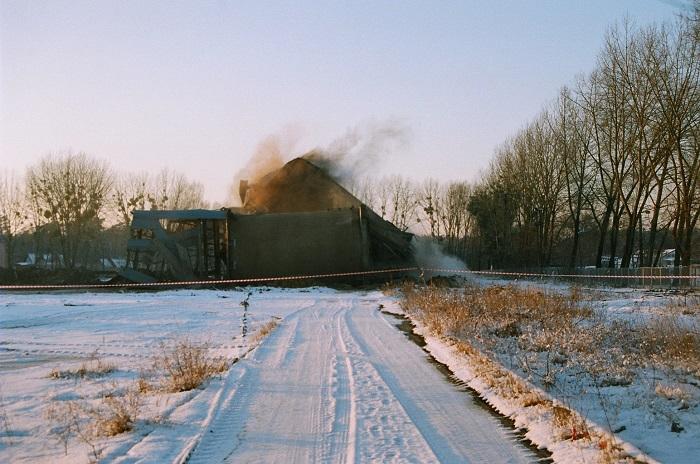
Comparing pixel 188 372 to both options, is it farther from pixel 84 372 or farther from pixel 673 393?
pixel 673 393

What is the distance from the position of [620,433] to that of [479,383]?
9.93ft

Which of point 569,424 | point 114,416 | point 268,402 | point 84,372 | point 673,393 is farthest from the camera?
point 84,372

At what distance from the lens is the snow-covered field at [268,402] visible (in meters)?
5.91

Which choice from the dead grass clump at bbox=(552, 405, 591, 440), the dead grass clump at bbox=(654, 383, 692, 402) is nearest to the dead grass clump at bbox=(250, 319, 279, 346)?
the dead grass clump at bbox=(552, 405, 591, 440)

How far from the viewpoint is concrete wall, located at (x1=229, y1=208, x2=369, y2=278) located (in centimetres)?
3906

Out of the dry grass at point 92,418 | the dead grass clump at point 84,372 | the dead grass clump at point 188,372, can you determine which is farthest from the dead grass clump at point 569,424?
the dead grass clump at point 84,372

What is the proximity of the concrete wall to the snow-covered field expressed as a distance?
899 inches

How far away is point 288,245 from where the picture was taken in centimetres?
3938

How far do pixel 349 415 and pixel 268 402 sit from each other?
116 centimetres

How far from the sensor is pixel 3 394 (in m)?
8.81

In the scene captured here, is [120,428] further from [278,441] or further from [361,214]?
[361,214]

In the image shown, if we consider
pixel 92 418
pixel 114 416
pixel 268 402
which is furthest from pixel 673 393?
pixel 92 418

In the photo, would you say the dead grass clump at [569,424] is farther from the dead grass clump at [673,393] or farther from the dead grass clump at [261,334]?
the dead grass clump at [261,334]

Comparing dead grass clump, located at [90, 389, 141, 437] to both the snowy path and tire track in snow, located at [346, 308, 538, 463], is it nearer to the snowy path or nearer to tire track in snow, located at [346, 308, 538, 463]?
the snowy path
